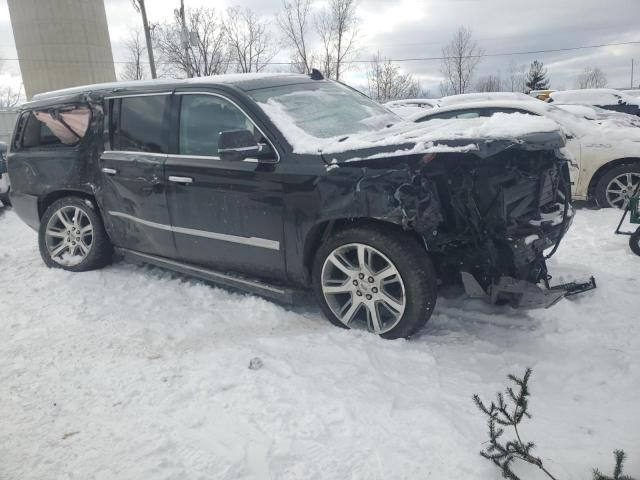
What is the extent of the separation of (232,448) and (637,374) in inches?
89.8

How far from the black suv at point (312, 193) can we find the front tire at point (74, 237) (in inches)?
→ 1.0

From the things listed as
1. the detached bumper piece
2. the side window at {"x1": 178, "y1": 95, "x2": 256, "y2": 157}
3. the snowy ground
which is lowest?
the snowy ground

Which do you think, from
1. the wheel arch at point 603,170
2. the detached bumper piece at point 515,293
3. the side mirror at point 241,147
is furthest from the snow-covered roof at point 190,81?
the wheel arch at point 603,170

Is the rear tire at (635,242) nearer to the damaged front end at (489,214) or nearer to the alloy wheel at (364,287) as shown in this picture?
the damaged front end at (489,214)

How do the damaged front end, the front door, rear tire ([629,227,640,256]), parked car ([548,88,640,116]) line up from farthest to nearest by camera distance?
parked car ([548,88,640,116]) → rear tire ([629,227,640,256]) → the front door → the damaged front end

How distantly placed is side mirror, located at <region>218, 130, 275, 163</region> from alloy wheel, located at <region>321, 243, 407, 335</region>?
2.82 ft

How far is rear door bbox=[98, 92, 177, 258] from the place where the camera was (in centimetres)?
405

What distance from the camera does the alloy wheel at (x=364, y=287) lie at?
320 cm

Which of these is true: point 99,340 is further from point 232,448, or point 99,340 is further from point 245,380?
point 232,448

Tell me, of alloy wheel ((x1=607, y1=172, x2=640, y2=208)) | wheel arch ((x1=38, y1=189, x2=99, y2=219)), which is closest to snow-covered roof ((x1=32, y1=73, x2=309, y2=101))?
wheel arch ((x1=38, y1=189, x2=99, y2=219))

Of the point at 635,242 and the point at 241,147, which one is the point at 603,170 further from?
the point at 241,147

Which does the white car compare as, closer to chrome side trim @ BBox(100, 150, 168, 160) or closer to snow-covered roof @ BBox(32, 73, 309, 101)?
snow-covered roof @ BBox(32, 73, 309, 101)

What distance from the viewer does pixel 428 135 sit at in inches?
118

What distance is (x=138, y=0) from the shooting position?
2286 cm
